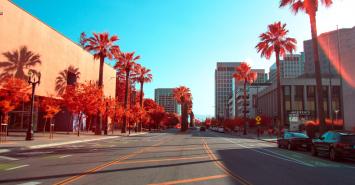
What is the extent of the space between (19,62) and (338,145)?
37.0 metres

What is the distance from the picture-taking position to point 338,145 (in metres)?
17.0

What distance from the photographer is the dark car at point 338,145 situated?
16520 mm

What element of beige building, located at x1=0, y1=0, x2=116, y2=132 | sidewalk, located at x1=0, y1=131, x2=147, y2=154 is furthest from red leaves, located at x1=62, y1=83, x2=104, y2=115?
sidewalk, located at x1=0, y1=131, x2=147, y2=154

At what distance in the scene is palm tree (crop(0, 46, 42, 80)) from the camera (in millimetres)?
38781

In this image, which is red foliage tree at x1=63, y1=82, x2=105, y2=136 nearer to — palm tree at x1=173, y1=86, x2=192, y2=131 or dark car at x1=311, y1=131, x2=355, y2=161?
dark car at x1=311, y1=131, x2=355, y2=161

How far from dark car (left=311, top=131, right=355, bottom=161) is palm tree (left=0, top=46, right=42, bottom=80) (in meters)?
34.8

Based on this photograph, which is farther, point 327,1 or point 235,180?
point 327,1

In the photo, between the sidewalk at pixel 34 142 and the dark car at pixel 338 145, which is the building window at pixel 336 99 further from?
the dark car at pixel 338 145

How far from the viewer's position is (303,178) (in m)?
10.6

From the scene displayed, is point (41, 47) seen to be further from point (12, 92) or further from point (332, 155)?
point (332, 155)

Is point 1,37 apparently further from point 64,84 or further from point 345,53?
point 345,53

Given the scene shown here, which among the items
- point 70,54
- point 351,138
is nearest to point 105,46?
point 70,54

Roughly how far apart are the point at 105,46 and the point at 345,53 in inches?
1209

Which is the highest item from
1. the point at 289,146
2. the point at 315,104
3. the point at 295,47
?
the point at 295,47
